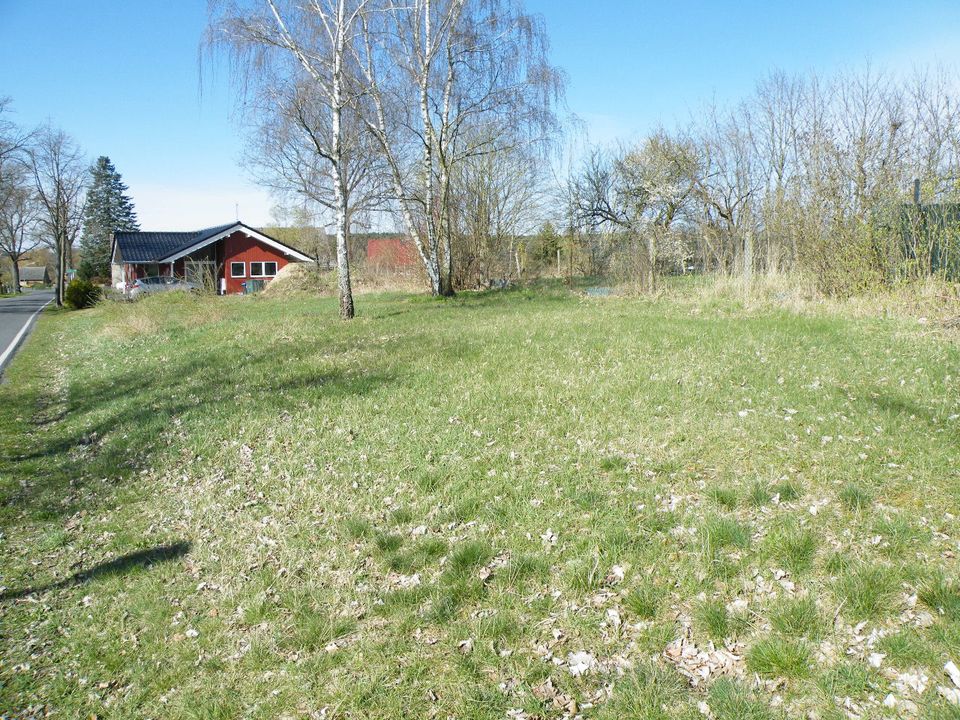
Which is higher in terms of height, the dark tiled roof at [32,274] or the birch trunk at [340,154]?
the dark tiled roof at [32,274]

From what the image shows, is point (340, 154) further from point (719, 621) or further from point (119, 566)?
point (719, 621)

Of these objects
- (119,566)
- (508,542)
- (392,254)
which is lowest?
(119,566)

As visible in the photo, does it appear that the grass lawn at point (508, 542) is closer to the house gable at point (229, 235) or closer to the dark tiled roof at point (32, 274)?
the house gable at point (229, 235)

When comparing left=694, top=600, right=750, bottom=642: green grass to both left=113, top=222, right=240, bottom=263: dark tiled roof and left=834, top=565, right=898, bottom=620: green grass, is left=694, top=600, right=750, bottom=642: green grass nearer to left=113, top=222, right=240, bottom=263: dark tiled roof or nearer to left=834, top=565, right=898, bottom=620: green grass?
left=834, top=565, right=898, bottom=620: green grass

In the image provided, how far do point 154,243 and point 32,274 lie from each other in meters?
81.5

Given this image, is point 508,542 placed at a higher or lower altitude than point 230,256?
lower

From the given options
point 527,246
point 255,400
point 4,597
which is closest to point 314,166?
point 527,246

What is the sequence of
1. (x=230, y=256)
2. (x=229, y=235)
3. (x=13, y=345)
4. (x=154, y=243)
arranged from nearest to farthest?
(x=13, y=345) → (x=229, y=235) → (x=230, y=256) → (x=154, y=243)

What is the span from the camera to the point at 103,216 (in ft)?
220

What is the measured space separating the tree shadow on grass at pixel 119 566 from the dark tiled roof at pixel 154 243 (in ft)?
139

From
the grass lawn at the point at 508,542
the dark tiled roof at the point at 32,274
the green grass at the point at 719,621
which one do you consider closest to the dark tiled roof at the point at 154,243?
the grass lawn at the point at 508,542

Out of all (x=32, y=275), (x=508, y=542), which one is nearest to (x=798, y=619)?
(x=508, y=542)

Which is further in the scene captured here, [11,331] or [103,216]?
[103,216]

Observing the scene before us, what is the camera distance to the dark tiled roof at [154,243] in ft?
148
